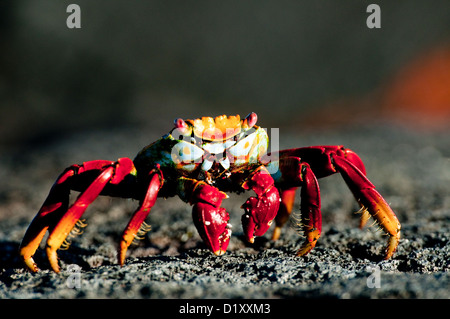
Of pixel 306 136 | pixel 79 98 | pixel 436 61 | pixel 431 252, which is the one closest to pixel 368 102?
pixel 436 61

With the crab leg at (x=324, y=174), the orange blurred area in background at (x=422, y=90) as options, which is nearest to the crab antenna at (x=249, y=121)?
the crab leg at (x=324, y=174)

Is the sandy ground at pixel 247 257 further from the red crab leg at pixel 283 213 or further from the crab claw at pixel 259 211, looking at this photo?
the crab claw at pixel 259 211

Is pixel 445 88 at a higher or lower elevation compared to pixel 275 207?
higher

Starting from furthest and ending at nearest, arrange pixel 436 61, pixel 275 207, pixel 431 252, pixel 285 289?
pixel 436 61 < pixel 431 252 < pixel 275 207 < pixel 285 289

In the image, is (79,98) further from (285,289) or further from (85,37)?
(285,289)

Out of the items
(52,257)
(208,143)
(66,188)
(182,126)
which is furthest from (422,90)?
(52,257)

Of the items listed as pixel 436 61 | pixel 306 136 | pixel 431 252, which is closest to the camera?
pixel 431 252

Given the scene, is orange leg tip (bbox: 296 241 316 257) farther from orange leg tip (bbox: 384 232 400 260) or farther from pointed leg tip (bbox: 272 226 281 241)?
pointed leg tip (bbox: 272 226 281 241)
